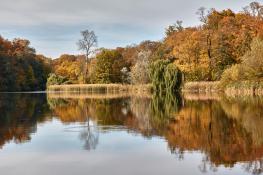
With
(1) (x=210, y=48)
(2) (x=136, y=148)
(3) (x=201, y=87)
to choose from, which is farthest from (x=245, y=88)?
(2) (x=136, y=148)

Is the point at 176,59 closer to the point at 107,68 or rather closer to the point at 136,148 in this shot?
the point at 107,68

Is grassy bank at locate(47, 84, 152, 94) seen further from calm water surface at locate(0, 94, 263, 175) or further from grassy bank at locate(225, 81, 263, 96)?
calm water surface at locate(0, 94, 263, 175)

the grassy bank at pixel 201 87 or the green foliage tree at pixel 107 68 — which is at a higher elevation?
the green foliage tree at pixel 107 68

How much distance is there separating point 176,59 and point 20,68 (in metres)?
35.4

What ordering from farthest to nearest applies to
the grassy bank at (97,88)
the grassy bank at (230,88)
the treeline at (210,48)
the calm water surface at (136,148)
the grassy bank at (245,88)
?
the grassy bank at (97,88) < the treeline at (210,48) < the grassy bank at (230,88) < the grassy bank at (245,88) < the calm water surface at (136,148)

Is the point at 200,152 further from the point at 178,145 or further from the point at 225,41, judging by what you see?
the point at 225,41

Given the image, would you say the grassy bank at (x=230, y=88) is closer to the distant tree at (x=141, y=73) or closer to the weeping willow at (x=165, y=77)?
the weeping willow at (x=165, y=77)

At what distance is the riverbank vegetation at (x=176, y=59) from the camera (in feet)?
166

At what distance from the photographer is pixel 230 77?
46.3 metres


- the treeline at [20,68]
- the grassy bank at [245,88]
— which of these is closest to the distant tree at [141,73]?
the grassy bank at [245,88]

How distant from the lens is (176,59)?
209ft

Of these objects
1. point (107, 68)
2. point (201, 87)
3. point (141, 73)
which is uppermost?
point (107, 68)

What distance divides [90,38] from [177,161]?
64.9 metres

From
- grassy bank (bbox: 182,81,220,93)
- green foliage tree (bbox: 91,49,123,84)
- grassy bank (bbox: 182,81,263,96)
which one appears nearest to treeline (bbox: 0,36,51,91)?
green foliage tree (bbox: 91,49,123,84)
